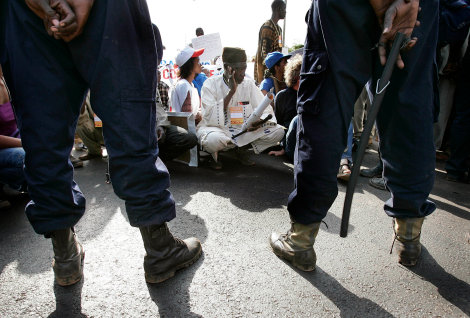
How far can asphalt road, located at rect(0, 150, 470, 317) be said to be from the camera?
1.21 metres

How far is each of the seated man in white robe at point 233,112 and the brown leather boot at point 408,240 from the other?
205 centimetres

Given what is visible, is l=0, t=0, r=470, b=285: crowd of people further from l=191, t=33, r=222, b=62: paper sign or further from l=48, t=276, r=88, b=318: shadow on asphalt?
l=191, t=33, r=222, b=62: paper sign

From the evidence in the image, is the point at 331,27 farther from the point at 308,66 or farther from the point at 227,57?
the point at 227,57

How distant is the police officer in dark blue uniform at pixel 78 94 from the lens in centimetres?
108

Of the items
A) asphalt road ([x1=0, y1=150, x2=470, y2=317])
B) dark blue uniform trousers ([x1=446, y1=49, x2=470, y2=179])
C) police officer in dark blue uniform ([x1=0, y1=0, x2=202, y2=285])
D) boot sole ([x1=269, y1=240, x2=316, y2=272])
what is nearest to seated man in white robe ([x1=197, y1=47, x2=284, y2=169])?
asphalt road ([x1=0, y1=150, x2=470, y2=317])

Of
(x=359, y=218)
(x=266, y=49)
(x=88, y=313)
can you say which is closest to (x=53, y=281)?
(x=88, y=313)

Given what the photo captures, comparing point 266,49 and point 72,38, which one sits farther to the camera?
point 266,49

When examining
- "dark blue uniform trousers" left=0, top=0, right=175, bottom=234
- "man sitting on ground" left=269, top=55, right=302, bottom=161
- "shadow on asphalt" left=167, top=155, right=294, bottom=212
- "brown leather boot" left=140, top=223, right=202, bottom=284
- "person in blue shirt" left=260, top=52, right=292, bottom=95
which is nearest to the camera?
"dark blue uniform trousers" left=0, top=0, right=175, bottom=234

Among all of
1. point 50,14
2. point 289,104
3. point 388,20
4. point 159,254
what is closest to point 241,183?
point 289,104

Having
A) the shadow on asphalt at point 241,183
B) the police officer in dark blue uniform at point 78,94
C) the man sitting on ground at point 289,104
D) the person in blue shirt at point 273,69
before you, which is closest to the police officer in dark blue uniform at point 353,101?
the police officer in dark blue uniform at point 78,94

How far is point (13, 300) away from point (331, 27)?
178 centimetres

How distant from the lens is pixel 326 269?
145 cm

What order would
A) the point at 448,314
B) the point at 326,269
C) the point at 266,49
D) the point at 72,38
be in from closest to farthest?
the point at 72,38
the point at 448,314
the point at 326,269
the point at 266,49

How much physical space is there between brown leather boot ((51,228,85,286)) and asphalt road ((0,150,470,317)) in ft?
0.14
